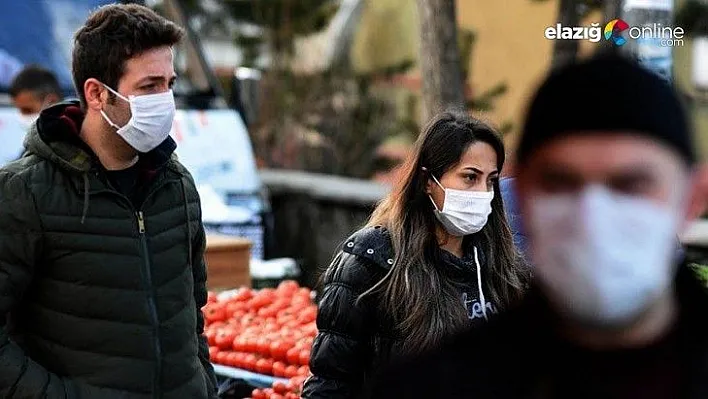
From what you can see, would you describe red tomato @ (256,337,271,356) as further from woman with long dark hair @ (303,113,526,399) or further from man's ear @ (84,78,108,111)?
man's ear @ (84,78,108,111)

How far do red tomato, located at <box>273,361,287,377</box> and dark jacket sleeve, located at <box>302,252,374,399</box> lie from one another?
6.85 feet

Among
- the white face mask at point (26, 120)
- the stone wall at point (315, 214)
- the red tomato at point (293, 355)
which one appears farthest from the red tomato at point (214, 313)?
the stone wall at point (315, 214)

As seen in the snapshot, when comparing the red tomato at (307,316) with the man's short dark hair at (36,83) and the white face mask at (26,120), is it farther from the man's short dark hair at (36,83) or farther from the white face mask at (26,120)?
the white face mask at (26,120)

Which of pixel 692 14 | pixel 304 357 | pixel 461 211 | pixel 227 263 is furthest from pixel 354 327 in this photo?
pixel 692 14

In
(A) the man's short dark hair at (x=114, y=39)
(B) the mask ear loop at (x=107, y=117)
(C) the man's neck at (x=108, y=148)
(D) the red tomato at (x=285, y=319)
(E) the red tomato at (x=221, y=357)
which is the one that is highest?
(A) the man's short dark hair at (x=114, y=39)

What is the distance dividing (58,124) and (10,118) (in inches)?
240

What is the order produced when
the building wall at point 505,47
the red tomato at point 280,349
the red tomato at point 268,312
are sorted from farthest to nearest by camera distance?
the building wall at point 505,47 < the red tomato at point 268,312 < the red tomato at point 280,349

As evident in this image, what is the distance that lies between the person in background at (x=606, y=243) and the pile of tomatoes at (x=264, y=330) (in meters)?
4.17

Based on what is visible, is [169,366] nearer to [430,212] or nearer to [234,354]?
[430,212]

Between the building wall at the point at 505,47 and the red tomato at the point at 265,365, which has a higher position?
the red tomato at the point at 265,365

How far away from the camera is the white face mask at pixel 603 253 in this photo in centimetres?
164

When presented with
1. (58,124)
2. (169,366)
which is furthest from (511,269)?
(58,124)

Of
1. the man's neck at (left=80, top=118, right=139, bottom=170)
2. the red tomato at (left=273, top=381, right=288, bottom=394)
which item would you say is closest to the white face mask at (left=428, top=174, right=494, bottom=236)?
the man's neck at (left=80, top=118, right=139, bottom=170)

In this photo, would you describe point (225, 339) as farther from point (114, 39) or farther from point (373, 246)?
point (114, 39)
